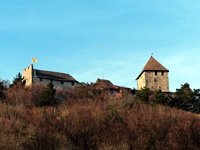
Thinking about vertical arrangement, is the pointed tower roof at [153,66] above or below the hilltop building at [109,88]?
above

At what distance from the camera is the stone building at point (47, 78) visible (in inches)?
2292

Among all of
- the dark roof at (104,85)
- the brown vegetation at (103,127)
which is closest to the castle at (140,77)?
the dark roof at (104,85)

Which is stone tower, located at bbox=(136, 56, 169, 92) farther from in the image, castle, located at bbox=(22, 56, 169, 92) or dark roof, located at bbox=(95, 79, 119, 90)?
dark roof, located at bbox=(95, 79, 119, 90)

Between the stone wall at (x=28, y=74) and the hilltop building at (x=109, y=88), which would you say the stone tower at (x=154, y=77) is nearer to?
the hilltop building at (x=109, y=88)

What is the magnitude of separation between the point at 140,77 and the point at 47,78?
53.6 feet

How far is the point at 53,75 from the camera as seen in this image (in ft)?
200

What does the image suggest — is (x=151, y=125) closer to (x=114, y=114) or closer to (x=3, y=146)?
(x=114, y=114)

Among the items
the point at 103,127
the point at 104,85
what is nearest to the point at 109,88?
Result: the point at 104,85

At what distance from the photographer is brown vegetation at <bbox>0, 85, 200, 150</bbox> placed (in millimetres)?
31797

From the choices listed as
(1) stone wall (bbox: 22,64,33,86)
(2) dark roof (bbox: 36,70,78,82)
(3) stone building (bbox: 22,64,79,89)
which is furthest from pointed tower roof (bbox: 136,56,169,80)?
(1) stone wall (bbox: 22,64,33,86)

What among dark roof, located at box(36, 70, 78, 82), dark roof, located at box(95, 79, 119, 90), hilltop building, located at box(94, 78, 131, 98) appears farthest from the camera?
dark roof, located at box(36, 70, 78, 82)

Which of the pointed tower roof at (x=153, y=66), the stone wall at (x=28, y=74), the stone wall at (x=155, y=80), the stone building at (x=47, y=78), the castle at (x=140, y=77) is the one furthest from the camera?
the pointed tower roof at (x=153, y=66)

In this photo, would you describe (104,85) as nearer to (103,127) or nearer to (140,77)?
(140,77)

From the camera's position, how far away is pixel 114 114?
3991 centimetres
